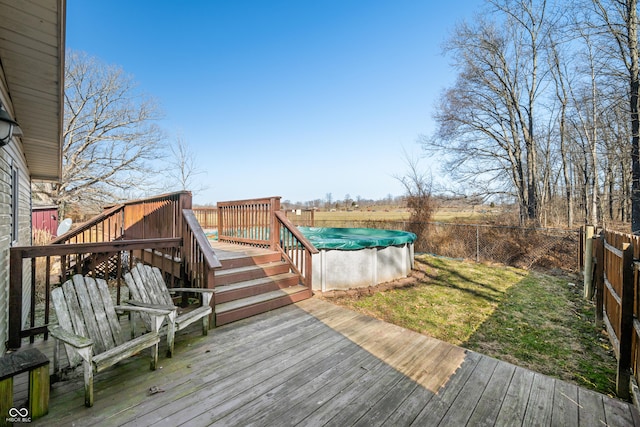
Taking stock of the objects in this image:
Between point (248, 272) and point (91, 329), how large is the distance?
224 centimetres

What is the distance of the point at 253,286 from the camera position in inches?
164

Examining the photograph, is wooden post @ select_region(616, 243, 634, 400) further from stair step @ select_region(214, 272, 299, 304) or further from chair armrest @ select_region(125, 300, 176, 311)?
chair armrest @ select_region(125, 300, 176, 311)

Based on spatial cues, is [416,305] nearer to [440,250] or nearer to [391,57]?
[440,250]

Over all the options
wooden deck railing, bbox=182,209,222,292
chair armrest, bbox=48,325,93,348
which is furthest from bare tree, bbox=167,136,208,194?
chair armrest, bbox=48,325,93,348

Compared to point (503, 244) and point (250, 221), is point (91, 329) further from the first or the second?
point (503, 244)

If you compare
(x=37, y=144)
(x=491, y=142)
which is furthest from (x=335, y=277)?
(x=491, y=142)

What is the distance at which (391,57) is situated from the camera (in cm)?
935

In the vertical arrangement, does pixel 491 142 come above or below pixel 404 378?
above

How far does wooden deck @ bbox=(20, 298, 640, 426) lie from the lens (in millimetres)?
1880

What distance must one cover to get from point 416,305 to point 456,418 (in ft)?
11.6

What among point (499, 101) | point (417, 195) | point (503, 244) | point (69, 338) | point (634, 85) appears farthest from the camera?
point (499, 101)

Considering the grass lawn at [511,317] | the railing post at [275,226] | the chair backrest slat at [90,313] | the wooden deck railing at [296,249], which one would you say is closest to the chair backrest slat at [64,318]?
the chair backrest slat at [90,313]

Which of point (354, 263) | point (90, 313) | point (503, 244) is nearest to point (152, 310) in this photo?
point (90, 313)

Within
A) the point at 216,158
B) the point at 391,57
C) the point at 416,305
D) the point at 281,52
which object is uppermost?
the point at 281,52
